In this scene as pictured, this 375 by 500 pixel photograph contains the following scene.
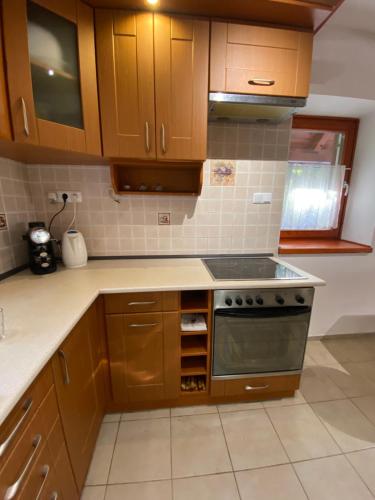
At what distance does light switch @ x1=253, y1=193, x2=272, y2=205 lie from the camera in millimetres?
1734

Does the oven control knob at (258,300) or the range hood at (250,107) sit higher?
the range hood at (250,107)

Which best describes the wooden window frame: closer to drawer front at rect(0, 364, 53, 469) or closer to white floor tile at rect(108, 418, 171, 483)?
white floor tile at rect(108, 418, 171, 483)

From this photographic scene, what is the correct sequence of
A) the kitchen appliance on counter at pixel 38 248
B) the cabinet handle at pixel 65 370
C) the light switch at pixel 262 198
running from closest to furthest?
the cabinet handle at pixel 65 370, the kitchen appliance on counter at pixel 38 248, the light switch at pixel 262 198

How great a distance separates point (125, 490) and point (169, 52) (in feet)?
7.28

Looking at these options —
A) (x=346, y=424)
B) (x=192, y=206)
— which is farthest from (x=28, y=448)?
(x=346, y=424)

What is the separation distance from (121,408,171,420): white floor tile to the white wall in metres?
1.52

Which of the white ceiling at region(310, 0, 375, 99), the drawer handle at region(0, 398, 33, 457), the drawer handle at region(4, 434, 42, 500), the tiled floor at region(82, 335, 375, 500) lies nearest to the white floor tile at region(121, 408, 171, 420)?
the tiled floor at region(82, 335, 375, 500)

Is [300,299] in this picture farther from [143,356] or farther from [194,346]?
[143,356]

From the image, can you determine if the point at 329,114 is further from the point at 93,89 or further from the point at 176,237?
the point at 93,89

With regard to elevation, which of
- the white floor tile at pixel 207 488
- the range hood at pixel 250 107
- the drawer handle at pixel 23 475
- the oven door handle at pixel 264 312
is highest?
the range hood at pixel 250 107

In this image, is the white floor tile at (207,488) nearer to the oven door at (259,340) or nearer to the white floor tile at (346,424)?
the oven door at (259,340)

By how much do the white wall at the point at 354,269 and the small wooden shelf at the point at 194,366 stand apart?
114cm

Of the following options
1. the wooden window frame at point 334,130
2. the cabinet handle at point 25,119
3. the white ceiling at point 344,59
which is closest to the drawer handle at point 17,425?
the cabinet handle at point 25,119

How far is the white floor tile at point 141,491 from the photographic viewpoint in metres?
1.02
